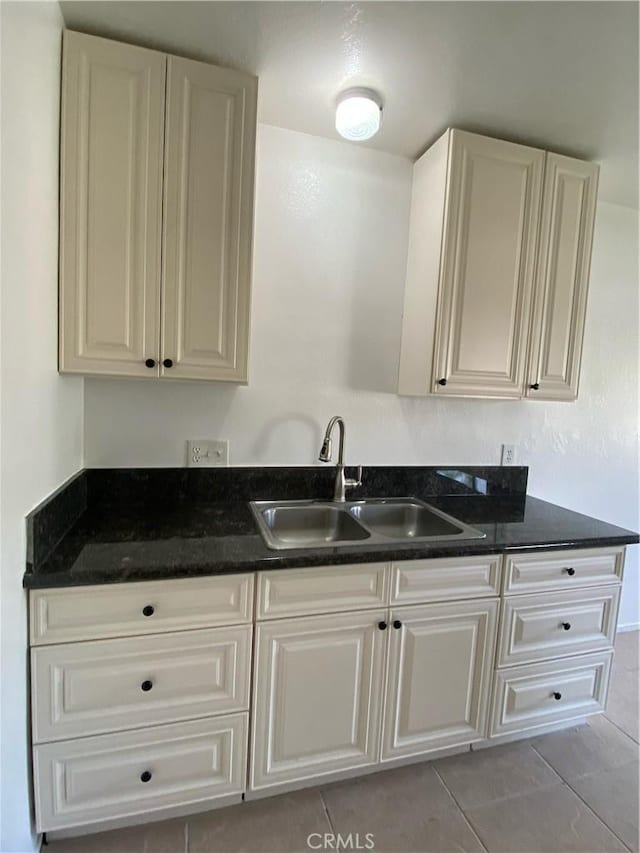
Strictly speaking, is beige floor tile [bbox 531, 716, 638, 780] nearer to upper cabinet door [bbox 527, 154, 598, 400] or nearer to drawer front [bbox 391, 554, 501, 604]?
drawer front [bbox 391, 554, 501, 604]

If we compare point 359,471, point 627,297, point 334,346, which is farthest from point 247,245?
point 627,297

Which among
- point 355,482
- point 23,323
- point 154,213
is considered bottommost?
point 355,482

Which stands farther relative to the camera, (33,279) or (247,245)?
(247,245)

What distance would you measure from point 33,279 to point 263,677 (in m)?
1.29

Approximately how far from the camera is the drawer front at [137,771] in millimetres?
1134

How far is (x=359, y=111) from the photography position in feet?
4.68

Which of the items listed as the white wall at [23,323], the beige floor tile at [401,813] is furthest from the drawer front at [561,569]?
the white wall at [23,323]

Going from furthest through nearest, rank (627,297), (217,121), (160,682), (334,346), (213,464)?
(627,297) < (334,346) < (213,464) < (217,121) < (160,682)

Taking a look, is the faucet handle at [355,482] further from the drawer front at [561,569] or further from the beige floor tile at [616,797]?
the beige floor tile at [616,797]

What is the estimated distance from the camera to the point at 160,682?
1184 millimetres

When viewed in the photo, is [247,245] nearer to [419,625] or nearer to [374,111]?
[374,111]

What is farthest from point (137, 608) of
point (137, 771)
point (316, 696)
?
point (316, 696)

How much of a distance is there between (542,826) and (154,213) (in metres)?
2.32

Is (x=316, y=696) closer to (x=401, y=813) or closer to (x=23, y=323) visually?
(x=401, y=813)
